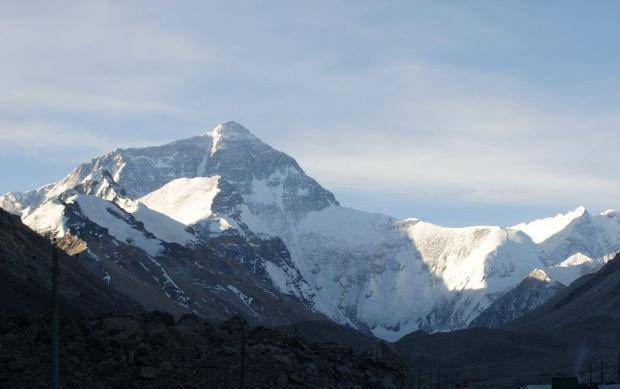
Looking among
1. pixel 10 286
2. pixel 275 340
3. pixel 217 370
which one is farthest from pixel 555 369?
pixel 217 370

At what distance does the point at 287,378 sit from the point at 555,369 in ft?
427

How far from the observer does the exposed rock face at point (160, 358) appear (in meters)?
61.0

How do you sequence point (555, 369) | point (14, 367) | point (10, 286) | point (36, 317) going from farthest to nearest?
point (555, 369) < point (10, 286) < point (36, 317) < point (14, 367)

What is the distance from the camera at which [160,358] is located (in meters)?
64.2

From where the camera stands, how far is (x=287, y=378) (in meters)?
66.3

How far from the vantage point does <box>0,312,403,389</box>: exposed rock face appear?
200ft

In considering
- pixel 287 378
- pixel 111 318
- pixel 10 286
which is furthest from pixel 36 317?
pixel 10 286

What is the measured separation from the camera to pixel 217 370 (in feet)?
213

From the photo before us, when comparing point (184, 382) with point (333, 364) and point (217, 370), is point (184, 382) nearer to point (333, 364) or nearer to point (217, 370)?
point (217, 370)

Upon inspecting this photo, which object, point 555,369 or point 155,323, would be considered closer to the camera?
point 155,323

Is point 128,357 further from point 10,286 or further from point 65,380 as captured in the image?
point 10,286

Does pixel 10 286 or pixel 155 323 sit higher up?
pixel 10 286

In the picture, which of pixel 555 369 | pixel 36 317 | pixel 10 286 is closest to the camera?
pixel 36 317

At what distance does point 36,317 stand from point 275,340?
15.8 m
